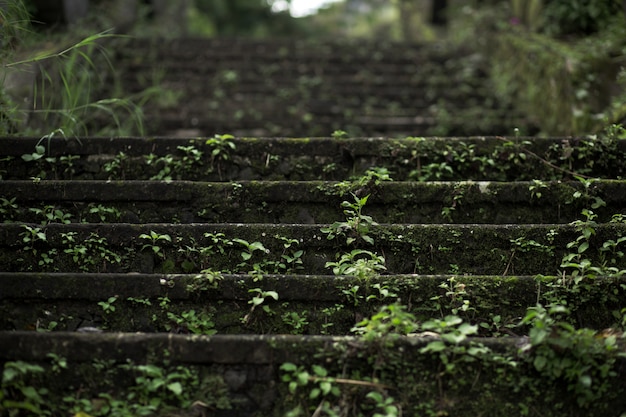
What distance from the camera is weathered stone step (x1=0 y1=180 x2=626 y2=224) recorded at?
319cm

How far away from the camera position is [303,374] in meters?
2.28

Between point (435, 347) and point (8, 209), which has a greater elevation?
point (8, 209)

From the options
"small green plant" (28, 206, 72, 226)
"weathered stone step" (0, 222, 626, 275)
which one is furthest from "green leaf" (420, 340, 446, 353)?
"small green plant" (28, 206, 72, 226)

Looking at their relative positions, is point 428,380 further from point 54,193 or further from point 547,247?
point 54,193

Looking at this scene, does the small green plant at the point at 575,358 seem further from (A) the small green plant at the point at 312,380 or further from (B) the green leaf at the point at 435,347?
(A) the small green plant at the point at 312,380

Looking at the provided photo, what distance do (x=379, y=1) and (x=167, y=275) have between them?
19.5m

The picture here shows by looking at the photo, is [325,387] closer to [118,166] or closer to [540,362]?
[540,362]

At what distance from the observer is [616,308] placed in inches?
104

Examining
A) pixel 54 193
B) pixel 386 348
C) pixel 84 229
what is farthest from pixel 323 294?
pixel 54 193

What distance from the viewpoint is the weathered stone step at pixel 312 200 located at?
319cm

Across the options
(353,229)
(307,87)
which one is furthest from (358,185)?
(307,87)

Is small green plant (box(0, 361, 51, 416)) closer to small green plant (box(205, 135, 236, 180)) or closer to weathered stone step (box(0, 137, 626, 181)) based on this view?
weathered stone step (box(0, 137, 626, 181))

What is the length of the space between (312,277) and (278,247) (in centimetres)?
32

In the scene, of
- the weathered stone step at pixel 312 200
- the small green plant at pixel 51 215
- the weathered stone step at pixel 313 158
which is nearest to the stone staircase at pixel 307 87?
the weathered stone step at pixel 313 158
